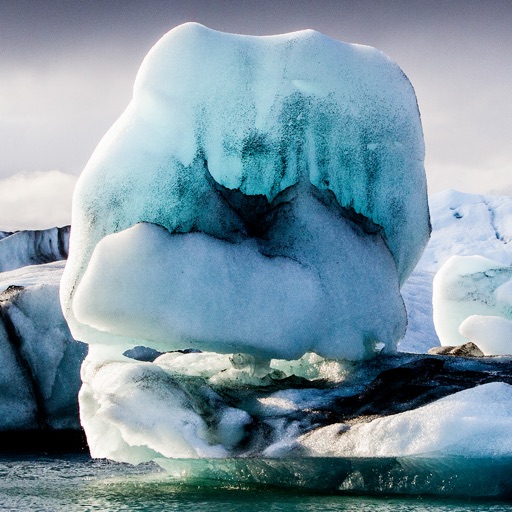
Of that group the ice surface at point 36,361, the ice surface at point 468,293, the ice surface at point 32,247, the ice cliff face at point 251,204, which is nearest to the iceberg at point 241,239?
the ice cliff face at point 251,204

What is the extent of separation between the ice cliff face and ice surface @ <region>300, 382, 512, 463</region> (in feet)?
3.22

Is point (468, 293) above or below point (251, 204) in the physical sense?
below

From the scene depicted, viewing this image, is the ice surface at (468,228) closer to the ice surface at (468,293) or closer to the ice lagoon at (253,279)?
the ice surface at (468,293)

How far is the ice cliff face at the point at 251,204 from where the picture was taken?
5.05m

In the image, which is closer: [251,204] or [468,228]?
[251,204]

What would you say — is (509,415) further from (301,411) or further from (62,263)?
(62,263)

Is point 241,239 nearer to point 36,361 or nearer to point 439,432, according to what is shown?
point 439,432

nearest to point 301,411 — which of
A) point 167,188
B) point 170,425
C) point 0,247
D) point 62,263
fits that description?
point 170,425

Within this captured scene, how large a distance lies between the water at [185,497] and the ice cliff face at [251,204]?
2.85ft

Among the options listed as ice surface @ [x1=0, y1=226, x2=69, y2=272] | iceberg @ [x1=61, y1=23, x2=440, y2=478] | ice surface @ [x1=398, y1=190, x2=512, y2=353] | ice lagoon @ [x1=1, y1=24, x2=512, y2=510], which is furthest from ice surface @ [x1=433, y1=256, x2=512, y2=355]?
ice surface @ [x1=398, y1=190, x2=512, y2=353]

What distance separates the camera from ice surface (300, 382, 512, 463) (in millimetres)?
4023

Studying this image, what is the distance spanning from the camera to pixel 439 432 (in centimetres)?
404

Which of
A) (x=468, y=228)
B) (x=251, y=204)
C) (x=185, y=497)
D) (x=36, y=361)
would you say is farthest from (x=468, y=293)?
(x=468, y=228)

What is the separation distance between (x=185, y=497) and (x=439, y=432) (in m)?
1.47
